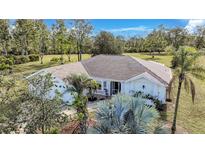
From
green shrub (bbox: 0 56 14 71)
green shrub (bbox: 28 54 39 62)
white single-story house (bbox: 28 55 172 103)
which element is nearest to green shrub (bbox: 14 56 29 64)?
green shrub (bbox: 28 54 39 62)

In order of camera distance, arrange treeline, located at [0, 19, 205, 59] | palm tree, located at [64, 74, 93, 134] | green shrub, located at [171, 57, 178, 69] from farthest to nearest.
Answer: treeline, located at [0, 19, 205, 59], green shrub, located at [171, 57, 178, 69], palm tree, located at [64, 74, 93, 134]

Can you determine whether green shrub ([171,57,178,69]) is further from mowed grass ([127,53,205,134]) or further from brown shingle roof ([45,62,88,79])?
brown shingle roof ([45,62,88,79])

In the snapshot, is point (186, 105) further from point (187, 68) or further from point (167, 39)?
point (167, 39)

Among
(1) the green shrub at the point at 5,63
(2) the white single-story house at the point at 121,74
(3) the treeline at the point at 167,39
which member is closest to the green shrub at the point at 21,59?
(1) the green shrub at the point at 5,63

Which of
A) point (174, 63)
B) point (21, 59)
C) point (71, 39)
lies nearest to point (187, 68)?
point (174, 63)
